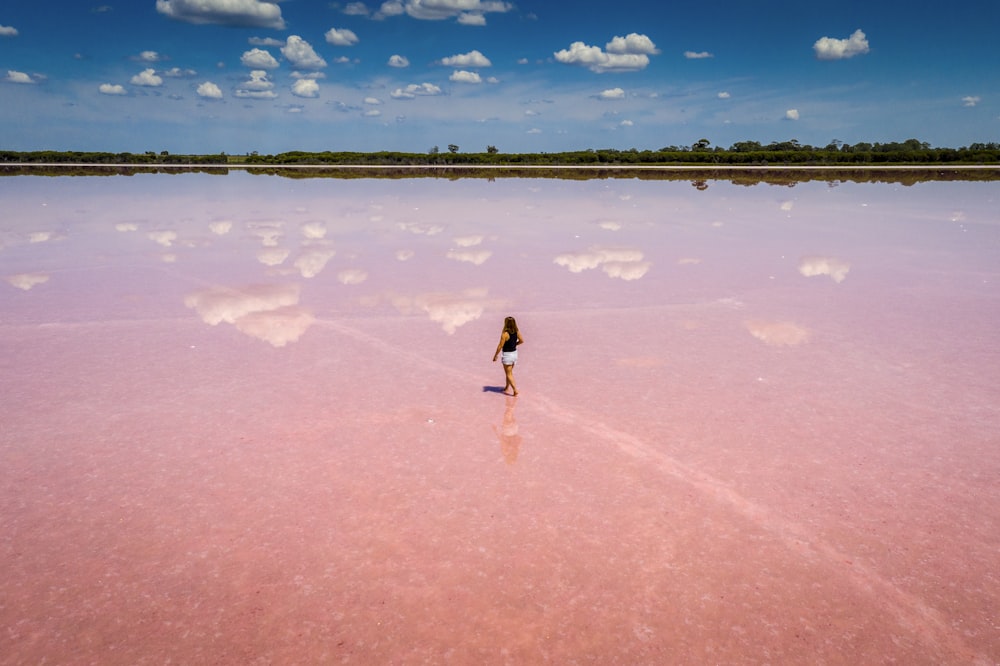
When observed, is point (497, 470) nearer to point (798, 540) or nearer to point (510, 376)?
point (510, 376)

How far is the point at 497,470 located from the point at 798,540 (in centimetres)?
357

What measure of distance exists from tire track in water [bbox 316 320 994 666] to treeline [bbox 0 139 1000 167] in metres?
95.5

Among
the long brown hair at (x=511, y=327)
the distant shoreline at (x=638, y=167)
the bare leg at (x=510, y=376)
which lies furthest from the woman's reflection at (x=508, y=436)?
the distant shoreline at (x=638, y=167)

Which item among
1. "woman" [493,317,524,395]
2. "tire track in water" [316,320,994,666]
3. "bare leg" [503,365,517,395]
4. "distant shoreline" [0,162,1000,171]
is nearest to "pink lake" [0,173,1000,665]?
"tire track in water" [316,320,994,666]

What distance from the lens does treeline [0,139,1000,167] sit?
96750 millimetres

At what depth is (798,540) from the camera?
6797mm

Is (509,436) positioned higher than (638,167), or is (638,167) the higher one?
(638,167)

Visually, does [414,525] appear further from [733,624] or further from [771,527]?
[771,527]

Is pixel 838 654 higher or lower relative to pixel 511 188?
lower

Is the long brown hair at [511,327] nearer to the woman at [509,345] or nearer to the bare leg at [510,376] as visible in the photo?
the woman at [509,345]

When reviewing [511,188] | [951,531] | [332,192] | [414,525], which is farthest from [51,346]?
[511,188]

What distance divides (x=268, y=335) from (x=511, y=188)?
140ft

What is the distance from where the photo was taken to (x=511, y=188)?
54062 millimetres

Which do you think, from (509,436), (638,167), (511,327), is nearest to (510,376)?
(511,327)
